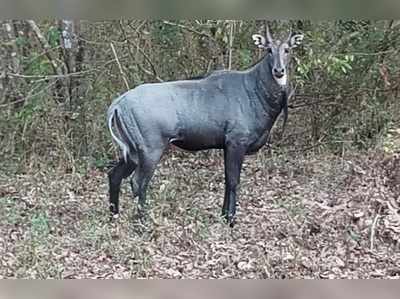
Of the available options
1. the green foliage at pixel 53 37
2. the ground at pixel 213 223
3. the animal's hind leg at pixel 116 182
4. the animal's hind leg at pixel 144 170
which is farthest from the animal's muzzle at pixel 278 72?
the green foliage at pixel 53 37

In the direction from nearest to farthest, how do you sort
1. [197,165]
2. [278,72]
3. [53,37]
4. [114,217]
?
[278,72] < [114,217] < [197,165] < [53,37]

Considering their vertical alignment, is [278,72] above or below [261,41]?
below

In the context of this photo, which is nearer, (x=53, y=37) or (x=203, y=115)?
(x=203, y=115)

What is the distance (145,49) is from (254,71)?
114 cm

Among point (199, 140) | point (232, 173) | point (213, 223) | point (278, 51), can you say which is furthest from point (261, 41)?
point (213, 223)

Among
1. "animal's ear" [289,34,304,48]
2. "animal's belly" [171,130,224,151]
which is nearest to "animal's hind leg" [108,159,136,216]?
"animal's belly" [171,130,224,151]

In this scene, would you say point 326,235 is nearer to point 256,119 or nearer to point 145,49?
point 256,119

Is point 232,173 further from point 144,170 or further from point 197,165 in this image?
point 197,165

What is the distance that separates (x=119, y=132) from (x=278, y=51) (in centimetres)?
87

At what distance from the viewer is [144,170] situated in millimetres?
3150

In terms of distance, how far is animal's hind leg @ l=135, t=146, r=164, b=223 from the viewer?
10.3 feet

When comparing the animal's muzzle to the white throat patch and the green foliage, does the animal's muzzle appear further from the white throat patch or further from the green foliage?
the green foliage

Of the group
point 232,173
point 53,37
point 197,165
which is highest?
point 53,37
